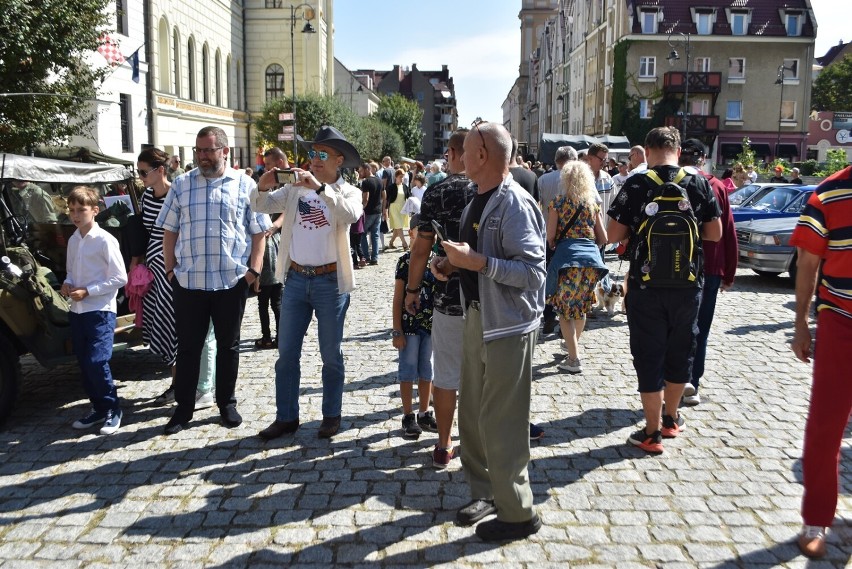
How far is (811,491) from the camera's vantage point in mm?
3891

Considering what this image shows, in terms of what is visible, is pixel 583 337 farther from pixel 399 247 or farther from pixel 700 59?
pixel 700 59

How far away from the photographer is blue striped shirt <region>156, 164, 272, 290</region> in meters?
5.52

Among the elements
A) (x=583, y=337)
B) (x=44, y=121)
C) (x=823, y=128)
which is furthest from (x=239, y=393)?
(x=823, y=128)

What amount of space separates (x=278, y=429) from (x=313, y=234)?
1.37 meters

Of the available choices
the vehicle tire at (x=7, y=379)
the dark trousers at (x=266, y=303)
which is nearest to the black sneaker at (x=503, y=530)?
the vehicle tire at (x=7, y=379)

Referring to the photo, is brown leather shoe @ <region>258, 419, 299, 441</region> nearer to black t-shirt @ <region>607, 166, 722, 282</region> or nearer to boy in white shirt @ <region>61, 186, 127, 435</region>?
boy in white shirt @ <region>61, 186, 127, 435</region>

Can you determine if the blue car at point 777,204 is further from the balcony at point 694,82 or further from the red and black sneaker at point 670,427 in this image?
the balcony at point 694,82

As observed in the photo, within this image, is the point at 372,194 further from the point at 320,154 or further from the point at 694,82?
the point at 694,82

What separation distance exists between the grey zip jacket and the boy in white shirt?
3.14 meters

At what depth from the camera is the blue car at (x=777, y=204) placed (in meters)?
15.2

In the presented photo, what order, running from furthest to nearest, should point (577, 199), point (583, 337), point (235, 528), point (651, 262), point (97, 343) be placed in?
point (583, 337)
point (577, 199)
point (97, 343)
point (651, 262)
point (235, 528)

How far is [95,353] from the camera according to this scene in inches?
225

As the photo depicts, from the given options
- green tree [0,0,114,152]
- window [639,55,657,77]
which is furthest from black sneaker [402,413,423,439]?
window [639,55,657,77]

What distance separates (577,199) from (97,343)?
4.14m
